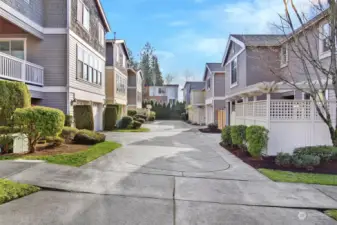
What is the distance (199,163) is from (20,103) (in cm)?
743

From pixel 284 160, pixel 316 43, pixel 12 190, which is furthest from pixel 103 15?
pixel 12 190

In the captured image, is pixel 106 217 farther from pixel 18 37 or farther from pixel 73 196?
pixel 18 37

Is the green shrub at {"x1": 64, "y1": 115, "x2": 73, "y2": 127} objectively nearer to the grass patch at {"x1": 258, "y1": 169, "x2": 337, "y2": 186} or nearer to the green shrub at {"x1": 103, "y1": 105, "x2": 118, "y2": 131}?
the green shrub at {"x1": 103, "y1": 105, "x2": 118, "y2": 131}

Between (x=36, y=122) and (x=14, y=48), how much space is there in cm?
820

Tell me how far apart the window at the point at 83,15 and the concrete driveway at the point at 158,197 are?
37.2 ft

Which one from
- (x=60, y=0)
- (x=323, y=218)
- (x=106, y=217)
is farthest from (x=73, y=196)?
(x=60, y=0)

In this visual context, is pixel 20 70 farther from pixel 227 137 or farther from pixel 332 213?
pixel 332 213

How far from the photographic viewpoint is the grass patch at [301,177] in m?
A: 6.80

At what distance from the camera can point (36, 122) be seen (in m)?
8.85

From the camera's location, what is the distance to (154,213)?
179 inches

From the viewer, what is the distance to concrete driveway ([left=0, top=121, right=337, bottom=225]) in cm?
Result: 434

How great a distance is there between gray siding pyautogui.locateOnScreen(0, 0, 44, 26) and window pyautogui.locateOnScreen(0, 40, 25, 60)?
181 cm

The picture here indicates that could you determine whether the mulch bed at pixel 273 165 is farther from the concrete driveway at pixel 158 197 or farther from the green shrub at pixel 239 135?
the concrete driveway at pixel 158 197

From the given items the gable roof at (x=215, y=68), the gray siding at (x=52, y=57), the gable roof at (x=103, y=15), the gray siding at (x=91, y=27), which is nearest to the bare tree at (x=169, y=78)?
the gable roof at (x=215, y=68)
